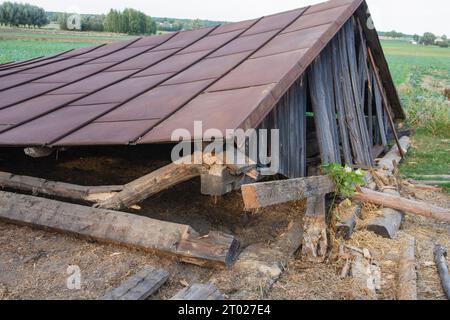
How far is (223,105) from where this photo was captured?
458cm

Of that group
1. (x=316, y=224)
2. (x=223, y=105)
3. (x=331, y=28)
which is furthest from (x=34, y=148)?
(x=331, y=28)

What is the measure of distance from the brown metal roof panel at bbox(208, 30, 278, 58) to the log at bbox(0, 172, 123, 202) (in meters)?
3.26

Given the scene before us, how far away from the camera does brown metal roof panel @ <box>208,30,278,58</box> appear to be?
7.00 metres

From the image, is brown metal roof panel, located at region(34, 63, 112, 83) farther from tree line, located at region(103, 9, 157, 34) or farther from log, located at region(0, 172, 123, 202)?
tree line, located at region(103, 9, 157, 34)

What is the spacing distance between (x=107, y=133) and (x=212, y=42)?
4448mm

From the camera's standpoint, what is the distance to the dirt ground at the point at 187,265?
12.8ft

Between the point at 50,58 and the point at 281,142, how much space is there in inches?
310

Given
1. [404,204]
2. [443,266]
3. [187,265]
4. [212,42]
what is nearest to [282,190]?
[187,265]

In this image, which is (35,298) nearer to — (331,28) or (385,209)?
(385,209)

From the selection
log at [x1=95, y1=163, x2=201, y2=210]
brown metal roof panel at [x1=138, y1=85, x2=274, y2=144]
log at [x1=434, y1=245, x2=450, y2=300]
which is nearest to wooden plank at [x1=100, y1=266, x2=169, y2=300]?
log at [x1=95, y1=163, x2=201, y2=210]

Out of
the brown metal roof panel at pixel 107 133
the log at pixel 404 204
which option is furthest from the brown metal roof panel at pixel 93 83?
the log at pixel 404 204

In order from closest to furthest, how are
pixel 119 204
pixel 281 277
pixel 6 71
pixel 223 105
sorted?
1. pixel 281 277
2. pixel 223 105
3. pixel 119 204
4. pixel 6 71

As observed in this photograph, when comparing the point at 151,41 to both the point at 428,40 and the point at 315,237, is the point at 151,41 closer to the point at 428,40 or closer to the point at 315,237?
the point at 315,237

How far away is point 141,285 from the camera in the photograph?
371 cm
